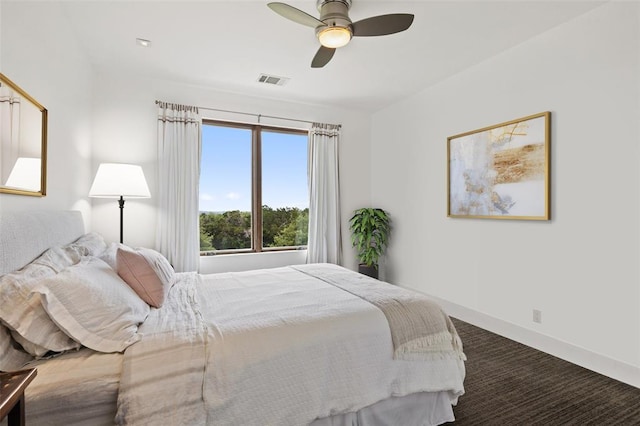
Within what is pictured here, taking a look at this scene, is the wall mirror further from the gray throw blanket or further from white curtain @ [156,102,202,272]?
the gray throw blanket

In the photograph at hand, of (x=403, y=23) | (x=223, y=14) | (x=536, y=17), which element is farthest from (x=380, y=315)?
(x=536, y=17)

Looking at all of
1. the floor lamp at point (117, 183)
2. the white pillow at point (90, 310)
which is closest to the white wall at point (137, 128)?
the floor lamp at point (117, 183)

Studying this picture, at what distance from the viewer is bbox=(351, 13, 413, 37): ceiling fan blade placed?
212 cm

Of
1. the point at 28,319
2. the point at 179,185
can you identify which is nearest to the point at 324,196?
the point at 179,185

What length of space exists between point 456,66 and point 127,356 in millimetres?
3788

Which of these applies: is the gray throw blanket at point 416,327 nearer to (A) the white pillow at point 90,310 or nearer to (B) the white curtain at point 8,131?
(A) the white pillow at point 90,310

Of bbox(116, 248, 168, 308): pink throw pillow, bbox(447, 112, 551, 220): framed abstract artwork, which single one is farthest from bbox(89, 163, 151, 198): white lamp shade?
bbox(447, 112, 551, 220): framed abstract artwork

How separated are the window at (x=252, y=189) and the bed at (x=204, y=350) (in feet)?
6.82

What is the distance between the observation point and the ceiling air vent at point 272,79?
Result: 3.64m

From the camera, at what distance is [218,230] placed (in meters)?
→ 4.21

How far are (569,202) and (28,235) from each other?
3.68 metres

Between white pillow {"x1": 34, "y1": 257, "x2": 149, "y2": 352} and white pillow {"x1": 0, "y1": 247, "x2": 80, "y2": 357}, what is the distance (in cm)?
5

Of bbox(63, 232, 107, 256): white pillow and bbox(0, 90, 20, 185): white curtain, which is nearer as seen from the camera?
bbox(0, 90, 20, 185): white curtain

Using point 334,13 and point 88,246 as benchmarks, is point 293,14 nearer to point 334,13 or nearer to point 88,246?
point 334,13
